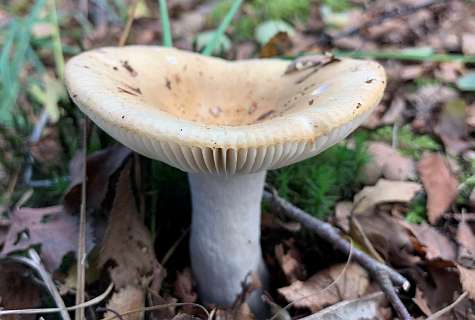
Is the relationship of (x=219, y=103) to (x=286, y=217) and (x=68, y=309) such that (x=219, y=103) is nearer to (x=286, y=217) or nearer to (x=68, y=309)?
(x=286, y=217)

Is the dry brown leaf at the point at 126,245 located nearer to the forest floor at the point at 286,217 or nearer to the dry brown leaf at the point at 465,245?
the forest floor at the point at 286,217

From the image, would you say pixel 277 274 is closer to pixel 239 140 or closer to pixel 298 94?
pixel 298 94

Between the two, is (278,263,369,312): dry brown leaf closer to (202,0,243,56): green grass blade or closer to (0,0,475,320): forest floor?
(0,0,475,320): forest floor

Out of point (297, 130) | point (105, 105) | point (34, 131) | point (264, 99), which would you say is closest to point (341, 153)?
point (264, 99)

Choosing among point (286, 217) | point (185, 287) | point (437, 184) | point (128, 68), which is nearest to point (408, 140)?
point (437, 184)

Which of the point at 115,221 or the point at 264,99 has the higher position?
the point at 264,99

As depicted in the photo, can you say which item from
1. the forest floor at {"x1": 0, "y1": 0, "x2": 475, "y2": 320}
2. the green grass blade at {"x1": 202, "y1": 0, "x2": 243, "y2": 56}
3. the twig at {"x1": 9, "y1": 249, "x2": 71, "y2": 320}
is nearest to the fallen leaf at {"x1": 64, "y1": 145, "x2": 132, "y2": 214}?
the forest floor at {"x1": 0, "y1": 0, "x2": 475, "y2": 320}
